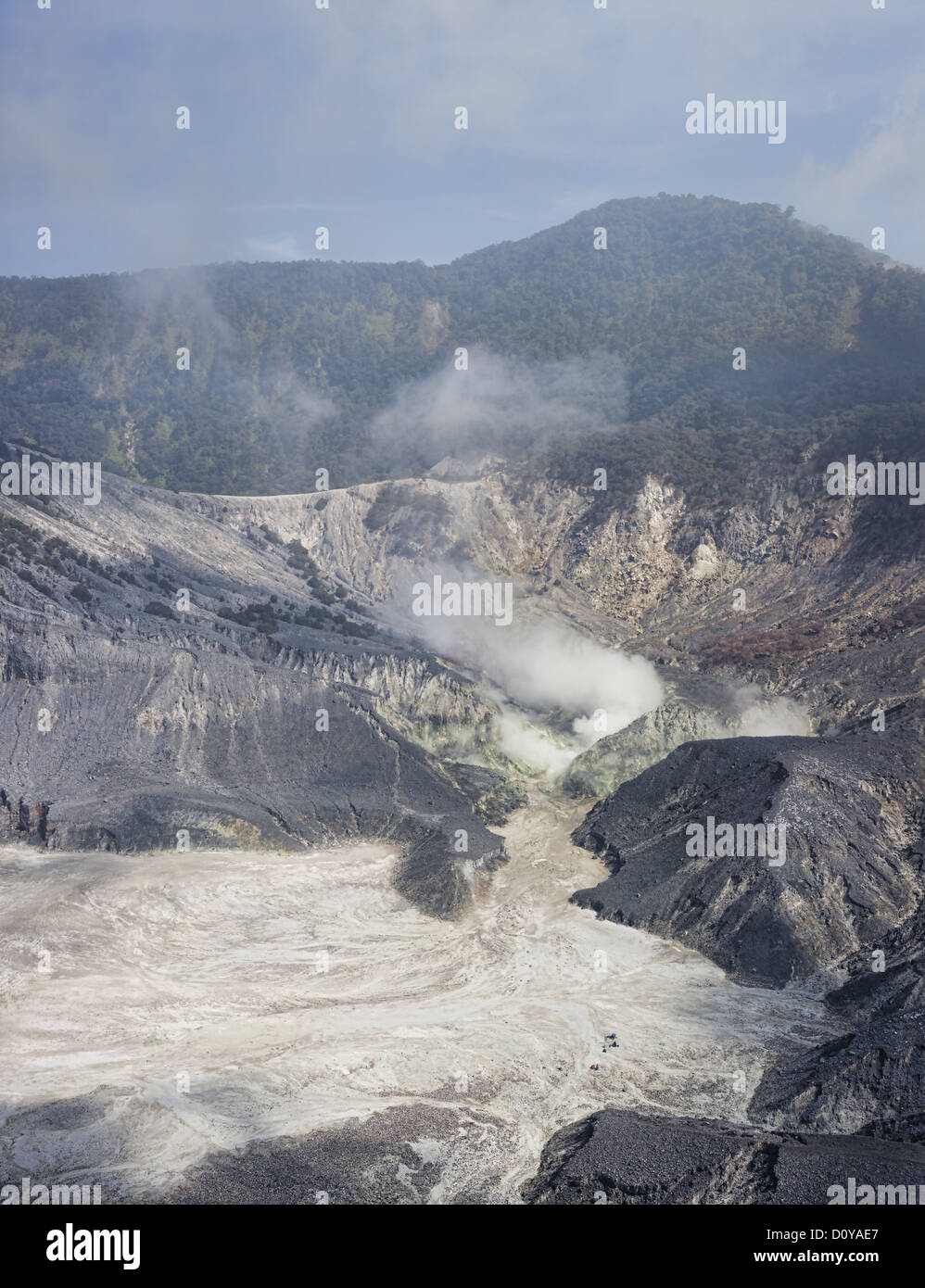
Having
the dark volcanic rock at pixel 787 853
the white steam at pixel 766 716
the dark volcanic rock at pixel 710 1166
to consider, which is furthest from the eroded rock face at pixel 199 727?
the dark volcanic rock at pixel 710 1166

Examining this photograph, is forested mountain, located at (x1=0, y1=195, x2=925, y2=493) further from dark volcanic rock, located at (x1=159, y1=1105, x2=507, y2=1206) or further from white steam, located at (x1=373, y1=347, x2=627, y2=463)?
dark volcanic rock, located at (x1=159, y1=1105, x2=507, y2=1206)

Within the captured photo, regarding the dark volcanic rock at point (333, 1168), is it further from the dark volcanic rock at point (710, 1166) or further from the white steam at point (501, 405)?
the white steam at point (501, 405)

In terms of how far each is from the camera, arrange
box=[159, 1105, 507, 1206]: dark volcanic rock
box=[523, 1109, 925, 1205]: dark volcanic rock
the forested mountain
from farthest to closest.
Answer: the forested mountain, box=[159, 1105, 507, 1206]: dark volcanic rock, box=[523, 1109, 925, 1205]: dark volcanic rock

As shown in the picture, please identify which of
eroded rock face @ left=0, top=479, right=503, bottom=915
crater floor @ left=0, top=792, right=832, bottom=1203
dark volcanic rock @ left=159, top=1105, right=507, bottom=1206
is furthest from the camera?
eroded rock face @ left=0, top=479, right=503, bottom=915

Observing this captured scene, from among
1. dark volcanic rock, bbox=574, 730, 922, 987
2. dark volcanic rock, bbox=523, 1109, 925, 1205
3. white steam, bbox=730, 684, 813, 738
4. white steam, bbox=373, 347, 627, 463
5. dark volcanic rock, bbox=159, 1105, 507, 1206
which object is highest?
white steam, bbox=373, 347, 627, 463

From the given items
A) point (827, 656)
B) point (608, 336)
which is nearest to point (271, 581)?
point (827, 656)

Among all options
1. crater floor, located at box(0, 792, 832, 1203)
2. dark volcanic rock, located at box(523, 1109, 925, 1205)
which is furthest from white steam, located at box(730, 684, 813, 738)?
dark volcanic rock, located at box(523, 1109, 925, 1205)
